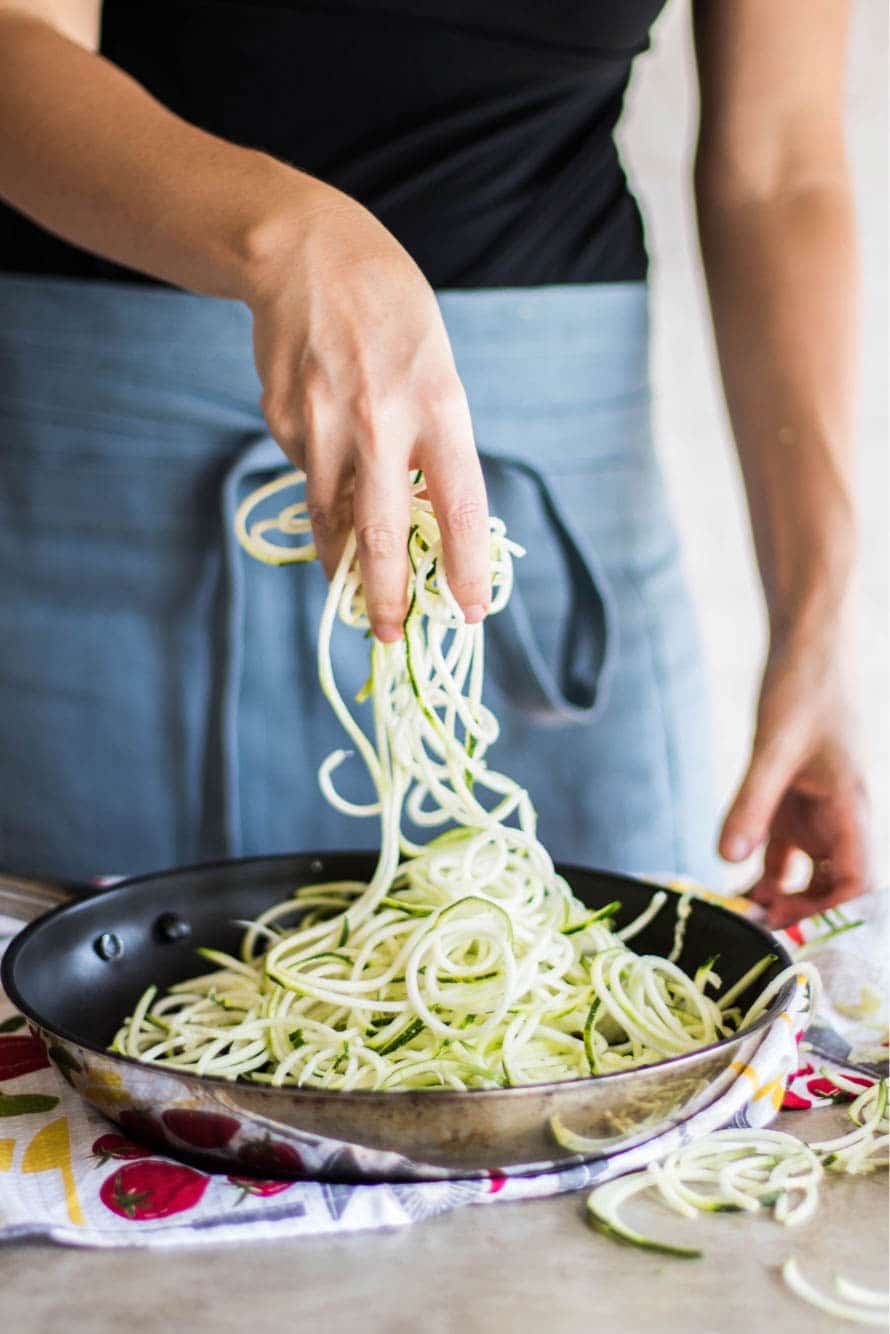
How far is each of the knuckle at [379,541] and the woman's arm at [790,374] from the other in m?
0.43

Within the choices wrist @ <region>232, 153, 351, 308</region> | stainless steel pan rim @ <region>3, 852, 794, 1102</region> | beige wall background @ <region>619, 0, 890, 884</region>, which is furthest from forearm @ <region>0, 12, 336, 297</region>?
beige wall background @ <region>619, 0, 890, 884</region>

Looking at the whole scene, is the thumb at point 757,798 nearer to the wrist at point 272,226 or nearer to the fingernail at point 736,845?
the fingernail at point 736,845

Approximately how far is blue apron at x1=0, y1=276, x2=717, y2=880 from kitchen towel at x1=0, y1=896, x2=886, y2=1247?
47cm

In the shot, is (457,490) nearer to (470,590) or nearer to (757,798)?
(470,590)

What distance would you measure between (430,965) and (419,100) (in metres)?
0.73

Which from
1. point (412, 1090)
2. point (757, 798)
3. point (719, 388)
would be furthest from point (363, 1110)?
point (719, 388)

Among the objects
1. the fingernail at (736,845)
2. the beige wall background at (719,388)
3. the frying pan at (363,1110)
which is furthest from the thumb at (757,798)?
the beige wall background at (719,388)

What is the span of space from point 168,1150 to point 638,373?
85 cm

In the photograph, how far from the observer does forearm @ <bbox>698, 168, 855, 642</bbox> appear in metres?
1.13

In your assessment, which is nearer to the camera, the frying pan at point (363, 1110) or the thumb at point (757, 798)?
the frying pan at point (363, 1110)

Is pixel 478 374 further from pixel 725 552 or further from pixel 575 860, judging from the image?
pixel 725 552

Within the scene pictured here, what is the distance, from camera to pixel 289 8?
111 cm

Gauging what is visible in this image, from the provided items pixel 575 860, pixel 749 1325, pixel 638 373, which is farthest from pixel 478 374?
pixel 749 1325

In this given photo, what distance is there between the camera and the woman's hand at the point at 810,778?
1052 millimetres
